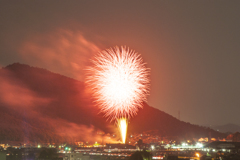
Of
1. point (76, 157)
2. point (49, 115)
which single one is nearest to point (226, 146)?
point (76, 157)

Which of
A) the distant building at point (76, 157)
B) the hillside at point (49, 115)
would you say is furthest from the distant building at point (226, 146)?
the hillside at point (49, 115)

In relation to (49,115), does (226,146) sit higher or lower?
lower

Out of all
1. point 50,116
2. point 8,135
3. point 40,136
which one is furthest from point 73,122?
point 8,135

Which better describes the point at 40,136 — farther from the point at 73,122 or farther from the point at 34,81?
the point at 34,81

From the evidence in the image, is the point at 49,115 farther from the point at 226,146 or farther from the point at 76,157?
the point at 76,157

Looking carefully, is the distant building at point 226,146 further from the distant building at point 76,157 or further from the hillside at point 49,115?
the hillside at point 49,115

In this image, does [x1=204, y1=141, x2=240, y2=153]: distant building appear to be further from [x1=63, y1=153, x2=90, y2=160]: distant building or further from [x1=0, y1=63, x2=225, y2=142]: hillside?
[x1=0, y1=63, x2=225, y2=142]: hillside

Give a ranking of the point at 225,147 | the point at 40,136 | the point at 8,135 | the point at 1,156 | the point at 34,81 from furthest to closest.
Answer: the point at 34,81, the point at 40,136, the point at 8,135, the point at 225,147, the point at 1,156

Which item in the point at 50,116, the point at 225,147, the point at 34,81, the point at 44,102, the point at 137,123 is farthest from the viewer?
the point at 34,81

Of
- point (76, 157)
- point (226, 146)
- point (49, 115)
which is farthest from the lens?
point (49, 115)
